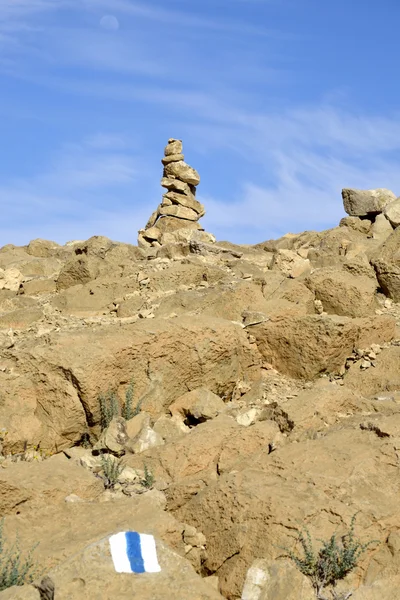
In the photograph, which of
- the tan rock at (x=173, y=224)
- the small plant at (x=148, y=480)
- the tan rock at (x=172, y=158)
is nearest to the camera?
the small plant at (x=148, y=480)

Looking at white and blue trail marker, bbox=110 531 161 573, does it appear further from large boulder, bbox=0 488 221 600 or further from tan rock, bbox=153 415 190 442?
tan rock, bbox=153 415 190 442

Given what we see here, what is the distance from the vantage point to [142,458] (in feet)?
18.9

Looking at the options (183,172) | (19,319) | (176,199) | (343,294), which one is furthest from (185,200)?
(343,294)

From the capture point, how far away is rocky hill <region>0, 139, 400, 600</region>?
3988 millimetres

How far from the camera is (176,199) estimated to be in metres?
20.2

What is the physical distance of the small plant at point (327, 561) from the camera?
379 cm

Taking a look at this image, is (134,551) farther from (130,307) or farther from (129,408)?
(130,307)

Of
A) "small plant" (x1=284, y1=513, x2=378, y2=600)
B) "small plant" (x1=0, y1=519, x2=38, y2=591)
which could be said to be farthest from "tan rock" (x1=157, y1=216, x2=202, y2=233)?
"small plant" (x1=284, y1=513, x2=378, y2=600)

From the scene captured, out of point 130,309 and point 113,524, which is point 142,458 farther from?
point 130,309

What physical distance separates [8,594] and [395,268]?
28.3 ft

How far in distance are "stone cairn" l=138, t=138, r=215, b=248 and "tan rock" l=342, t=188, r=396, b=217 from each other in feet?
14.0

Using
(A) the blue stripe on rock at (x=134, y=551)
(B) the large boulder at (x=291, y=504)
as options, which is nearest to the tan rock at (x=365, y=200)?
(B) the large boulder at (x=291, y=504)

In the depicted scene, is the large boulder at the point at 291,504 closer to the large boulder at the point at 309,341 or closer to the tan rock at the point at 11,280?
the large boulder at the point at 309,341

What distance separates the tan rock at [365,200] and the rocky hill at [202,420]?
641cm
